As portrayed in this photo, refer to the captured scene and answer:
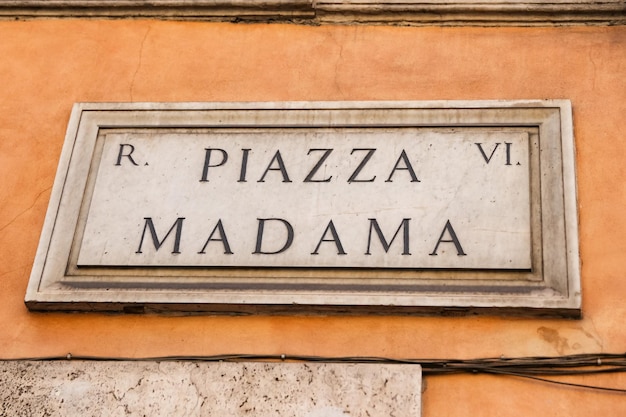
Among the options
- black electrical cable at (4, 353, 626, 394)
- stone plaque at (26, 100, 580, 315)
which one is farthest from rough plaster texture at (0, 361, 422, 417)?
stone plaque at (26, 100, 580, 315)

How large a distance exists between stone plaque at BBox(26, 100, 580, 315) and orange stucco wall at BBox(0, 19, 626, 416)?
0.26ft

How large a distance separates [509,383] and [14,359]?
5.54 ft

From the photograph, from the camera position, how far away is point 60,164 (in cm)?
467

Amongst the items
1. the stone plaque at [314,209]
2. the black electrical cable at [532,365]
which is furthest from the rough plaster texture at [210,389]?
the stone plaque at [314,209]

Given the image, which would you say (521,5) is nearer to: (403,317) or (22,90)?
(403,317)

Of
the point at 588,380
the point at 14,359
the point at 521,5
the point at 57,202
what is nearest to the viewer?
the point at 588,380

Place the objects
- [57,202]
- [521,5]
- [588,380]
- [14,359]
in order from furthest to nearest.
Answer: [521,5]
[57,202]
[14,359]
[588,380]

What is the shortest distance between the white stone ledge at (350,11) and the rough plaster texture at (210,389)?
1591 mm

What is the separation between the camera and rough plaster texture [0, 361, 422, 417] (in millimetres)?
3971

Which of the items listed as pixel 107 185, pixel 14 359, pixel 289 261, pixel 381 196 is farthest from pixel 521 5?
pixel 14 359

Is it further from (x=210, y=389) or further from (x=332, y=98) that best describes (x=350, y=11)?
(x=210, y=389)

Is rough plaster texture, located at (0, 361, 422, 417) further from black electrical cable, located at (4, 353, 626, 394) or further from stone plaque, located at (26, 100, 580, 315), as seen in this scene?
stone plaque, located at (26, 100, 580, 315)

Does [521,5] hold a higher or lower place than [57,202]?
higher

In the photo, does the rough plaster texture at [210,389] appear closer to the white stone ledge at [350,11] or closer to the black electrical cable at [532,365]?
the black electrical cable at [532,365]
